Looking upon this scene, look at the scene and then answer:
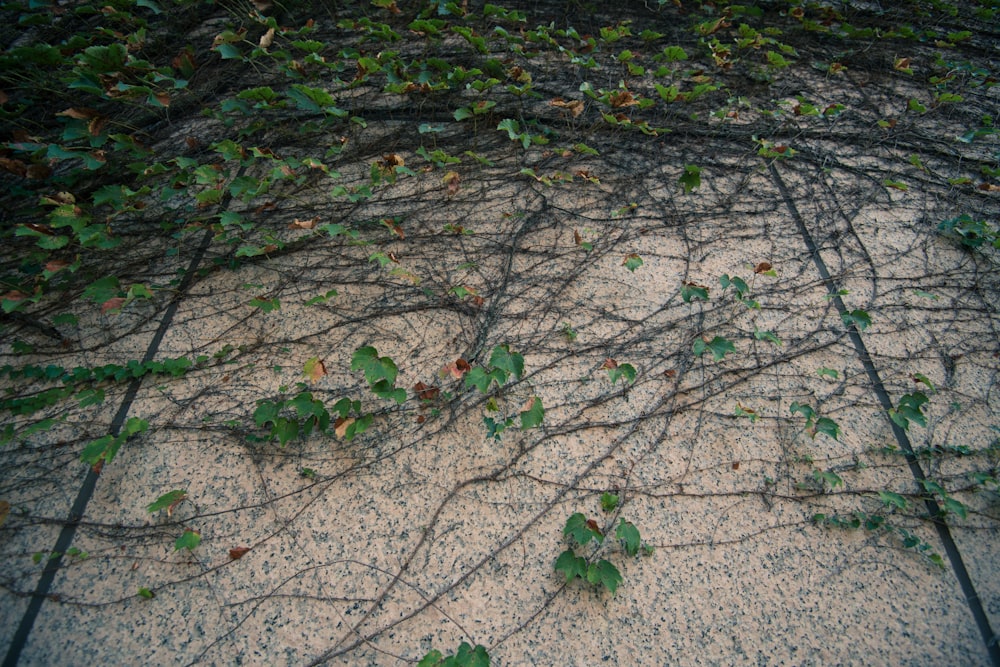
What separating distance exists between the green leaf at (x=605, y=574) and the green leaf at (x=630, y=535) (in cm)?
8

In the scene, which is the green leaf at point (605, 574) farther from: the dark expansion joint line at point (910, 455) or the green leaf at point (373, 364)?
the dark expansion joint line at point (910, 455)

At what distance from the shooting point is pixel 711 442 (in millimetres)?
1669

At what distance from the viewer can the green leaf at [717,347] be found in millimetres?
1765

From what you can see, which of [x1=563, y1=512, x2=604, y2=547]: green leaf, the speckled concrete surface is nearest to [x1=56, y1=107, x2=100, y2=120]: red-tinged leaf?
the speckled concrete surface

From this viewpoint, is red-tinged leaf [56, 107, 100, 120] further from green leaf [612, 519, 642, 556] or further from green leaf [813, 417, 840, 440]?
green leaf [813, 417, 840, 440]

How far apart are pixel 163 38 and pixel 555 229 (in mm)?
2586

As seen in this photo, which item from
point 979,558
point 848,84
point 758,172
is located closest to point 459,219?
point 758,172

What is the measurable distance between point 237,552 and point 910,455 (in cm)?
206

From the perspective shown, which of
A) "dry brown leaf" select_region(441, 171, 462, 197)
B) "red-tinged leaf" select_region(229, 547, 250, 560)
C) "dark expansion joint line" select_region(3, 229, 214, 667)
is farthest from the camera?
"dry brown leaf" select_region(441, 171, 462, 197)

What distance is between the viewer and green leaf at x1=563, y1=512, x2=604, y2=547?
4.50ft

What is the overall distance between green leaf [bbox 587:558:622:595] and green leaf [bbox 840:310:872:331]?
51.3 inches

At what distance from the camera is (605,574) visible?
4.38ft

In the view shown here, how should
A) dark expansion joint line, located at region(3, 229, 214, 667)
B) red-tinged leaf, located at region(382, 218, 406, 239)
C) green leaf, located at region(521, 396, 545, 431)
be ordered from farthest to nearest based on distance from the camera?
red-tinged leaf, located at region(382, 218, 406, 239)
green leaf, located at region(521, 396, 545, 431)
dark expansion joint line, located at region(3, 229, 214, 667)

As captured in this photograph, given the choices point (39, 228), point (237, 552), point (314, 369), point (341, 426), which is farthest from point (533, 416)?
point (39, 228)
